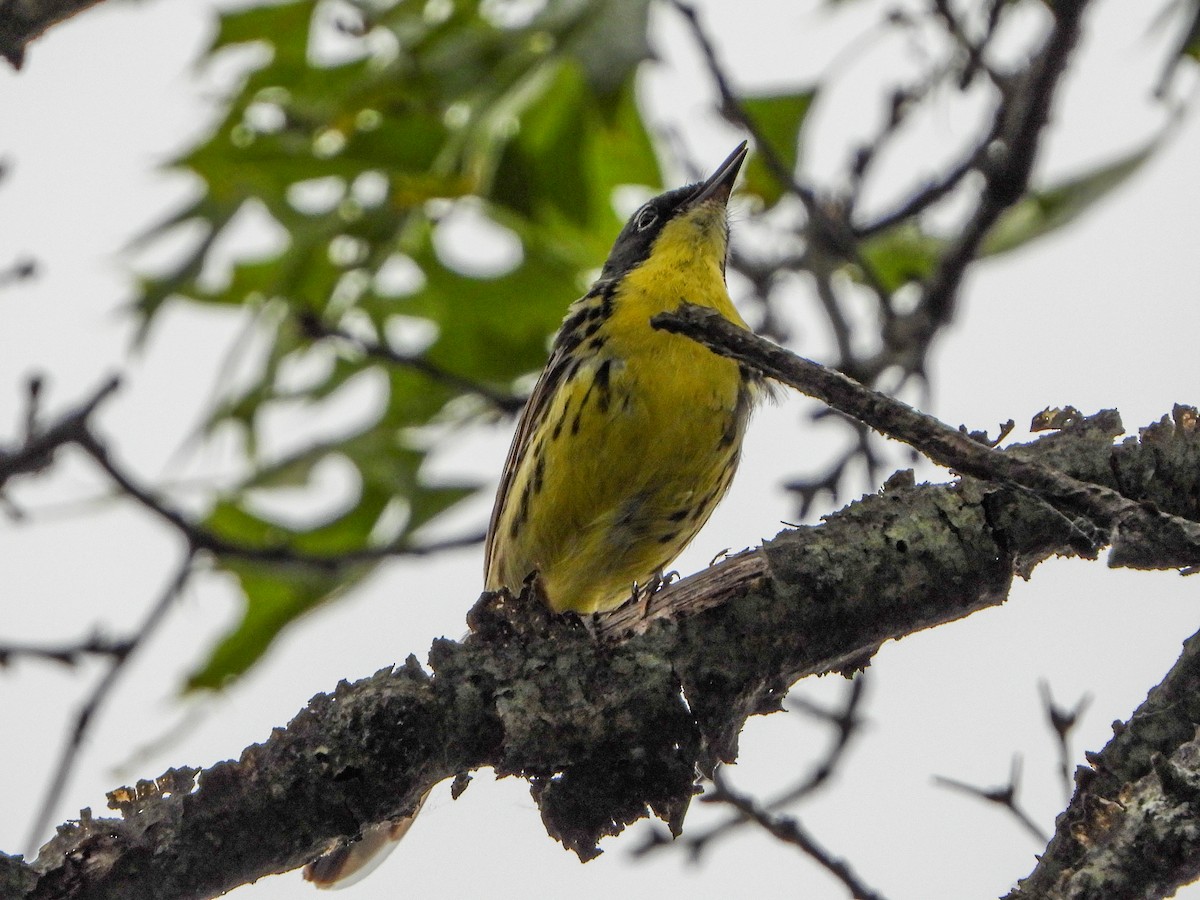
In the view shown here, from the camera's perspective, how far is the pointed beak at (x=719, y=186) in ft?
20.6

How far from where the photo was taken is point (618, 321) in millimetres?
5781

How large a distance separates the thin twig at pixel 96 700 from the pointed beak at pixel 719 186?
276 cm

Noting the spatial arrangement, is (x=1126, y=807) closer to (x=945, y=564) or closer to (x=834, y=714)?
(x=945, y=564)

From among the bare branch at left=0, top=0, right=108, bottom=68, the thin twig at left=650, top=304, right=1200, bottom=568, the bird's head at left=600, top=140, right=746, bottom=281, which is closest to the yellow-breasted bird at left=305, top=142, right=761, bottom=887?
the bird's head at left=600, top=140, right=746, bottom=281

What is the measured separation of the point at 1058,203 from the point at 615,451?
193cm

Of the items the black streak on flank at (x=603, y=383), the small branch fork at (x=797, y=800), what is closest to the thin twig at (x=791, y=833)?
the small branch fork at (x=797, y=800)

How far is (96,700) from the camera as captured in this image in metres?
4.76

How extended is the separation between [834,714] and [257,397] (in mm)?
2511

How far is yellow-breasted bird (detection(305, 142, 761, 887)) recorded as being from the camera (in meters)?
5.43

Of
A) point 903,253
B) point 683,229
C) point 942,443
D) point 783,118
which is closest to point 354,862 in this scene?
point 683,229

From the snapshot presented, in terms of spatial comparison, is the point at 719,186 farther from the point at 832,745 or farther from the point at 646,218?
the point at 832,745

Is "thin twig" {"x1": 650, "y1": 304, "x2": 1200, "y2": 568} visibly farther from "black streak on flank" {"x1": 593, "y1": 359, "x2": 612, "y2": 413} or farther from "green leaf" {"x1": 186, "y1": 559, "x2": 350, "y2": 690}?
"green leaf" {"x1": 186, "y1": 559, "x2": 350, "y2": 690}

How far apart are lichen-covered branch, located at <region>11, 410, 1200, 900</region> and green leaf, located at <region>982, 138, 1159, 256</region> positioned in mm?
1845

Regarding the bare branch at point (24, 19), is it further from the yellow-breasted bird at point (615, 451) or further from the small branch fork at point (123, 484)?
the yellow-breasted bird at point (615, 451)
